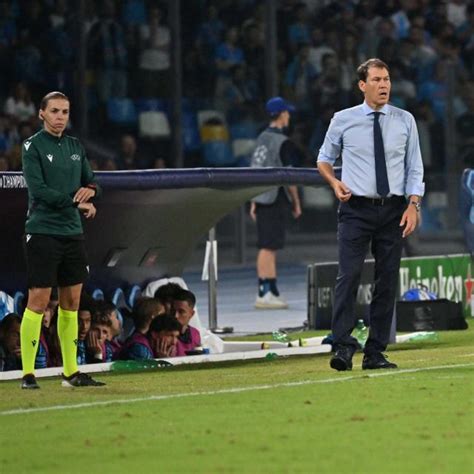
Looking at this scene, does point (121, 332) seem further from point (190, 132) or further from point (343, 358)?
point (190, 132)

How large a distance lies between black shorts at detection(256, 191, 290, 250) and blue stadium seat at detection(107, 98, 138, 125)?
5.62 metres

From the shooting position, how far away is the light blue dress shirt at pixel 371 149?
36.7 feet

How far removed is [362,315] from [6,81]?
905cm

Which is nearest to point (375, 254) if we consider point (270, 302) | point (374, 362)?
point (374, 362)

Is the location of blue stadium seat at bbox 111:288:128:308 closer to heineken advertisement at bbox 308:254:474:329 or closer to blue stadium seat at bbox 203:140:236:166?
heineken advertisement at bbox 308:254:474:329

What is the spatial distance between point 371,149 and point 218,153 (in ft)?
46.2

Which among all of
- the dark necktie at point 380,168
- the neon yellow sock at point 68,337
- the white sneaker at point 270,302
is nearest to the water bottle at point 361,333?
the dark necktie at point 380,168

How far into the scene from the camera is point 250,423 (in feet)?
28.3

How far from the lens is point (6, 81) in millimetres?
23359

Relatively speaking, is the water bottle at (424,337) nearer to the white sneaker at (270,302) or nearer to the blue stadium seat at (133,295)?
the blue stadium seat at (133,295)

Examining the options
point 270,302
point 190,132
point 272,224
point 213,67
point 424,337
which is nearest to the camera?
point 424,337

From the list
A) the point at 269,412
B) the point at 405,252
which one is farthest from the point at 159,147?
the point at 269,412

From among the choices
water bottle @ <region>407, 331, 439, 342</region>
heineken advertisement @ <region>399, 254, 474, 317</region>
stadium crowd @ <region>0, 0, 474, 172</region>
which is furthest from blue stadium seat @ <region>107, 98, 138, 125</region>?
water bottle @ <region>407, 331, 439, 342</region>

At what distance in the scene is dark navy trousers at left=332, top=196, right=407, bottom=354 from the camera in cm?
1120
